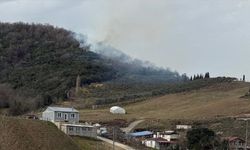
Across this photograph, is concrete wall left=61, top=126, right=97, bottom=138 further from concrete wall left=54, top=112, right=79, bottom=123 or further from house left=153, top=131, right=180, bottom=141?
house left=153, top=131, right=180, bottom=141

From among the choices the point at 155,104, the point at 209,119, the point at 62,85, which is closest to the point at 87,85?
the point at 62,85

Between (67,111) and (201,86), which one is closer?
(67,111)

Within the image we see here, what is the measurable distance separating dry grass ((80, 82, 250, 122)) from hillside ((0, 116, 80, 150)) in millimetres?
47461

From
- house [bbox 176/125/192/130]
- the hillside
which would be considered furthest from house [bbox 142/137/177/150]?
the hillside

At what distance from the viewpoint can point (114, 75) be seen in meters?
191

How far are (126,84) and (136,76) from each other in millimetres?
20057

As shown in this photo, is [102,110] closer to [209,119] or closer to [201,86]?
[209,119]

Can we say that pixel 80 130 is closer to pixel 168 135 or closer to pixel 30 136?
pixel 168 135

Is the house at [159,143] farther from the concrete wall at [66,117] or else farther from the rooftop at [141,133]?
the concrete wall at [66,117]

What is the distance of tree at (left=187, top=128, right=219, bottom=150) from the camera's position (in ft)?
285

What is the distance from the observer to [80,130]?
9369 centimetres

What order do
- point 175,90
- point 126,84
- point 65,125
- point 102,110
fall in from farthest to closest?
point 126,84 → point 175,90 → point 102,110 → point 65,125

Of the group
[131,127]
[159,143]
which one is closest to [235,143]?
[159,143]

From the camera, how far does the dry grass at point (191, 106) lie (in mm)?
120875
